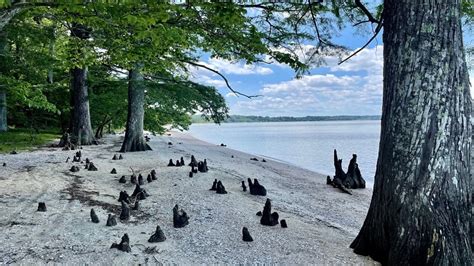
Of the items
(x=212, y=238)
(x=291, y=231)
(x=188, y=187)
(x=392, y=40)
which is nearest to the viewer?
(x=392, y=40)

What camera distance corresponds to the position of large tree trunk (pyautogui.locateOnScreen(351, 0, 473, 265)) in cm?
358

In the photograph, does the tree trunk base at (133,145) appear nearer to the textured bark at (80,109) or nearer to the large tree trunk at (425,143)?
the textured bark at (80,109)

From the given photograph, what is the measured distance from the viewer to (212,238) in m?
4.82

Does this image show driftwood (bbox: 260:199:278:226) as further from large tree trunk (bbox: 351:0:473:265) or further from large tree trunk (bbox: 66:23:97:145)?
large tree trunk (bbox: 66:23:97:145)

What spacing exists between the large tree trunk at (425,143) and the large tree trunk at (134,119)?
1373 cm

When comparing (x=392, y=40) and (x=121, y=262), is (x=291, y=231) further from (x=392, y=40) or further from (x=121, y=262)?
(x=392, y=40)

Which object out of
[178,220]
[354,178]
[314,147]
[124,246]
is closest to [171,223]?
[178,220]

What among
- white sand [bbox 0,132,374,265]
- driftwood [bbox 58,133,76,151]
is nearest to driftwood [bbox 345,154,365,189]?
white sand [bbox 0,132,374,265]

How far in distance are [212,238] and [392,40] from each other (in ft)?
10.6

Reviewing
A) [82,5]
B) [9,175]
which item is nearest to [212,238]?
[82,5]

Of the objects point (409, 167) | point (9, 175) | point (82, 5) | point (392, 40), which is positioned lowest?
point (9, 175)

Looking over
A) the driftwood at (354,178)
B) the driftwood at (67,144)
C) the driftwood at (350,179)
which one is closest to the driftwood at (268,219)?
the driftwood at (350,179)

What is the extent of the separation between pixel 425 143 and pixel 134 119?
14.4m

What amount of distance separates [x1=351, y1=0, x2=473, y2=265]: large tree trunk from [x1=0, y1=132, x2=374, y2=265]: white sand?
2.15 ft
